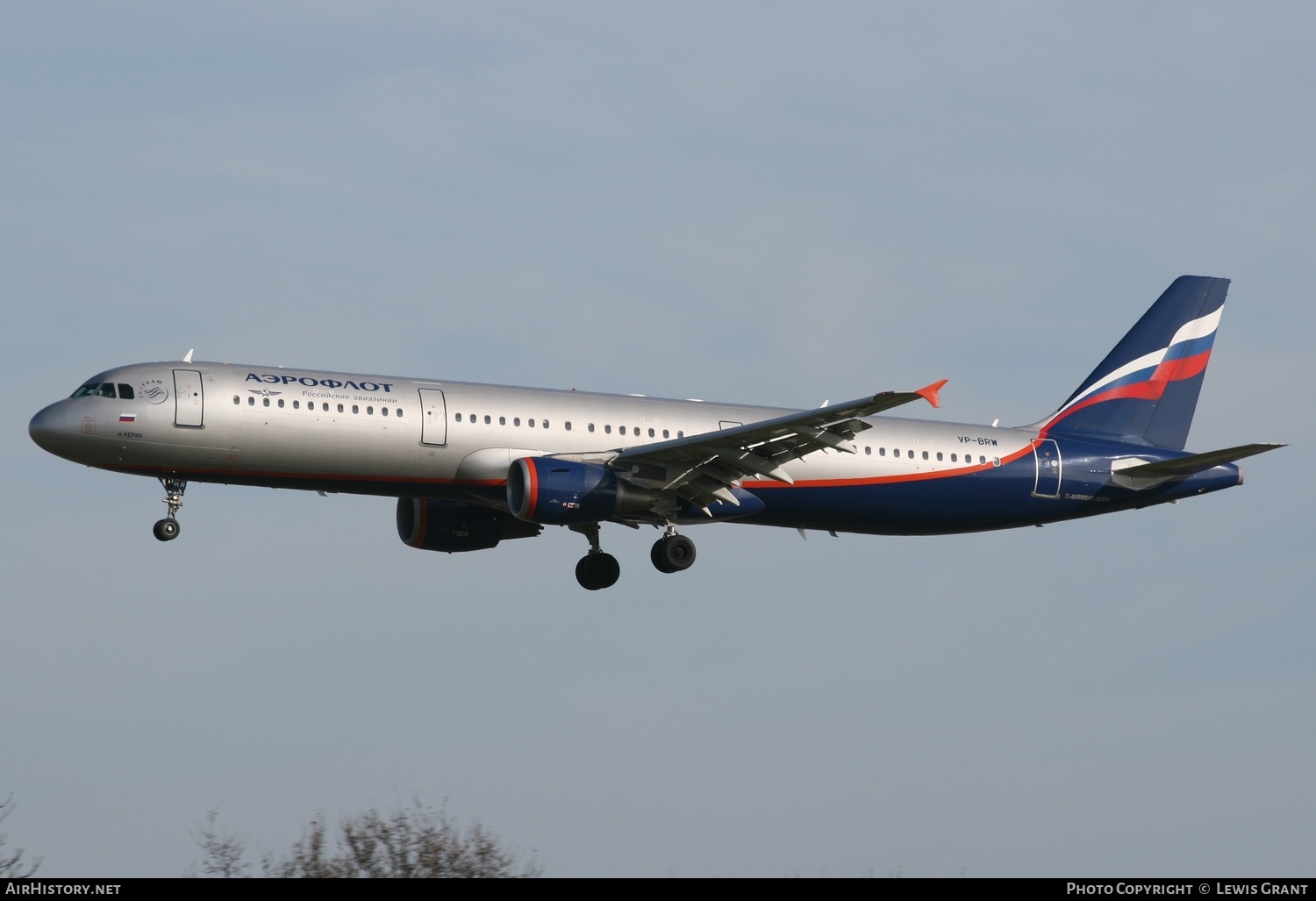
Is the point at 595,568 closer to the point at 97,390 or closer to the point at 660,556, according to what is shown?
the point at 660,556

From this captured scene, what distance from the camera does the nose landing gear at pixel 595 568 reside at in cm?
4691

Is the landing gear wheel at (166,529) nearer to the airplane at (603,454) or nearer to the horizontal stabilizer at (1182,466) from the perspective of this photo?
the airplane at (603,454)

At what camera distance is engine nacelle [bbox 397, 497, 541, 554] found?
156ft

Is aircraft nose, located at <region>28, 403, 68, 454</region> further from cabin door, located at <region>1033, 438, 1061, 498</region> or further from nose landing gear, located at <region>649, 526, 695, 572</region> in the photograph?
cabin door, located at <region>1033, 438, 1061, 498</region>

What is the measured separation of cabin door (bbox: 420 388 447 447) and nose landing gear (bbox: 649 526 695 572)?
6597 millimetres

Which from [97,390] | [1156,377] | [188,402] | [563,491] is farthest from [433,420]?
[1156,377]

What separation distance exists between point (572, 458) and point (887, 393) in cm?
910

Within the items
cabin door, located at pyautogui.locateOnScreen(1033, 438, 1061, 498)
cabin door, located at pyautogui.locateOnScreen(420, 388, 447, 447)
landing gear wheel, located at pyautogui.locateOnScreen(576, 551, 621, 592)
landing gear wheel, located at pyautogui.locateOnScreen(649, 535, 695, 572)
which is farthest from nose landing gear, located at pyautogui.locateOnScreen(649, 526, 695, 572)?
cabin door, located at pyautogui.locateOnScreen(1033, 438, 1061, 498)

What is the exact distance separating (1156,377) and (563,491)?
19.7 m

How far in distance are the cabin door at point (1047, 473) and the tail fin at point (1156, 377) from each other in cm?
152

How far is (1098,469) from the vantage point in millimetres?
47656

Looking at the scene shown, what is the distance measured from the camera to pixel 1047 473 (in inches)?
1859
